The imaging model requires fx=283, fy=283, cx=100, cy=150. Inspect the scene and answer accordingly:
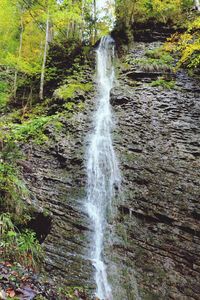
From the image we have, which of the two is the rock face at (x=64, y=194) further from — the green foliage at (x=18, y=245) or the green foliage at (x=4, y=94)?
the green foliage at (x=4, y=94)

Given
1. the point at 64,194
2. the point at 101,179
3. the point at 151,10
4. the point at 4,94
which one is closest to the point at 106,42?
the point at 151,10

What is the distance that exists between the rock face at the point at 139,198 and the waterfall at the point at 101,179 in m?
0.18

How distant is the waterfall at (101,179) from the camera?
6.05m

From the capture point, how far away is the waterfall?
238 inches

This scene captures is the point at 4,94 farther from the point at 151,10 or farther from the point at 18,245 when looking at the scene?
the point at 18,245

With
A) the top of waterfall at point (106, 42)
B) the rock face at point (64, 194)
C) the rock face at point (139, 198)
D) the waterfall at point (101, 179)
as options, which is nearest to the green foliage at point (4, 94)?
the rock face at point (64, 194)

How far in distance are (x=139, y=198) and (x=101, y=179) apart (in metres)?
1.31

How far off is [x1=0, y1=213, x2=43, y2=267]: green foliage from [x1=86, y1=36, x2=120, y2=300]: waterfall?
130 centimetres

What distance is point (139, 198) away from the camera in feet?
Answer: 23.5

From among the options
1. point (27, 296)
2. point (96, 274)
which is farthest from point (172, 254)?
point (27, 296)

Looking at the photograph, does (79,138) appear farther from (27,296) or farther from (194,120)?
(27,296)

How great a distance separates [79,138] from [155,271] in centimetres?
472

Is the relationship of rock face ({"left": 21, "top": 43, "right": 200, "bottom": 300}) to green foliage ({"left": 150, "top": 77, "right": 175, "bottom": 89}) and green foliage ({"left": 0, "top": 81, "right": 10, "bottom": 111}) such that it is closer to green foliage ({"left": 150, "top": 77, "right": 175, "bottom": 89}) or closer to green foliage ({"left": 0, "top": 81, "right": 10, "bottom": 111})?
green foliage ({"left": 150, "top": 77, "right": 175, "bottom": 89})

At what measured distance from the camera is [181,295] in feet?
18.4
